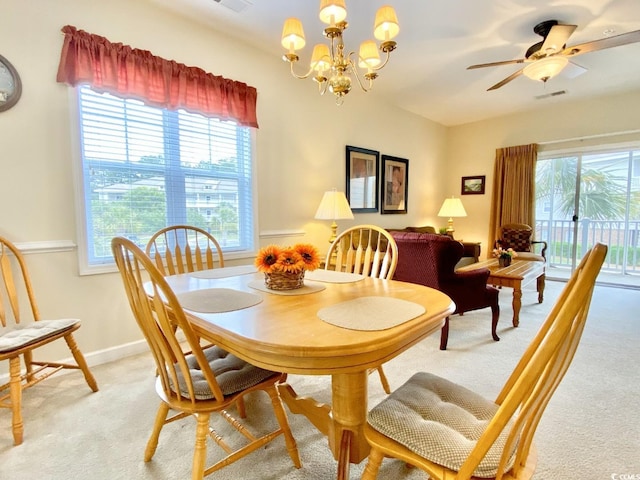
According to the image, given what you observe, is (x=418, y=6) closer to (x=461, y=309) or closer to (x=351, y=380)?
(x=461, y=309)

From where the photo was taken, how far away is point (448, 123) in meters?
5.66

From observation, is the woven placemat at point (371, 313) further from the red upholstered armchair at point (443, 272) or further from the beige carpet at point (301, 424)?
the red upholstered armchair at point (443, 272)

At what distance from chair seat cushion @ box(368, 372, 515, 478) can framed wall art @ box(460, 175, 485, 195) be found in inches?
202

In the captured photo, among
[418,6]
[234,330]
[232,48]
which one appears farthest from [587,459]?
[232,48]

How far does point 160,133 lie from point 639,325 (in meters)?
4.55

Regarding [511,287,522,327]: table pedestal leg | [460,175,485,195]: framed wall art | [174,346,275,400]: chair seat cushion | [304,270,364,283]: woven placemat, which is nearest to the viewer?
[174,346,275,400]: chair seat cushion

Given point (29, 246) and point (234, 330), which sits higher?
point (29, 246)

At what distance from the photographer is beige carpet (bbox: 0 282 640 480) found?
4.37 feet

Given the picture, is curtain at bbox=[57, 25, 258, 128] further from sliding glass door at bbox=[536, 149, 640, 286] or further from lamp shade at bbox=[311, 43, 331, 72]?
sliding glass door at bbox=[536, 149, 640, 286]

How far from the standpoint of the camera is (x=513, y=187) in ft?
16.6

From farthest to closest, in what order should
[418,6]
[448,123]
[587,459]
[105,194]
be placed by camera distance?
[448,123] → [418,6] → [105,194] → [587,459]

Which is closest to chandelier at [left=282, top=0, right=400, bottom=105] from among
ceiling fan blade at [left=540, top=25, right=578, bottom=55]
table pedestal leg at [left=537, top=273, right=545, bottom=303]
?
ceiling fan blade at [left=540, top=25, right=578, bottom=55]

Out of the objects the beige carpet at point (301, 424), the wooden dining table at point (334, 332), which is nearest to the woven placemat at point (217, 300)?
Answer: the wooden dining table at point (334, 332)

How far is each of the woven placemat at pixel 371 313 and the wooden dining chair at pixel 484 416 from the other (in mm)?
269
